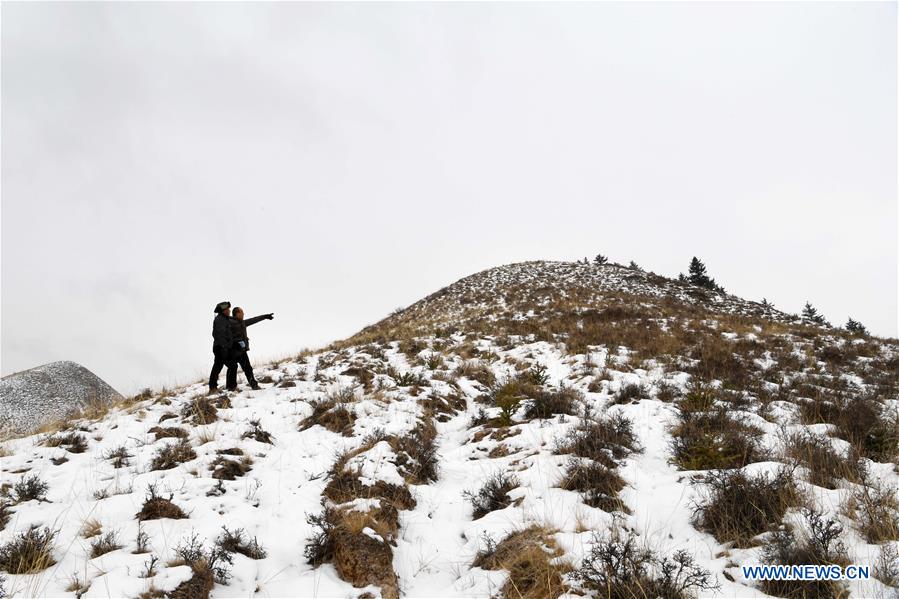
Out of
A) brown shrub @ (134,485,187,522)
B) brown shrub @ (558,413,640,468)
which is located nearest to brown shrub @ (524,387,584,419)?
brown shrub @ (558,413,640,468)

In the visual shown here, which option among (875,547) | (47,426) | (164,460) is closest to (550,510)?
(875,547)

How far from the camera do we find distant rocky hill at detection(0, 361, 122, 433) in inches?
355

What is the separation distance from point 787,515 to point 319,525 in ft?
13.2

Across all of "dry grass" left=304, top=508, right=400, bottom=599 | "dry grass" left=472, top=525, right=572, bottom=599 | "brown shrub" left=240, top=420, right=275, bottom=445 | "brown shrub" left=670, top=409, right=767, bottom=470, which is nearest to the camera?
"dry grass" left=472, top=525, right=572, bottom=599

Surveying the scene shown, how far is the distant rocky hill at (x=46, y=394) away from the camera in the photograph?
9016 mm

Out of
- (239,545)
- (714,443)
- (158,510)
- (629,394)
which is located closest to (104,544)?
(158,510)

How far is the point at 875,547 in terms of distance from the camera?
3.09 meters

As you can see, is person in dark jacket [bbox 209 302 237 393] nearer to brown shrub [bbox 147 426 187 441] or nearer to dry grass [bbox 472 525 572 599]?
brown shrub [bbox 147 426 187 441]

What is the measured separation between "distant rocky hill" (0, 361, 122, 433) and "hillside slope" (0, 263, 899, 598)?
2.96m

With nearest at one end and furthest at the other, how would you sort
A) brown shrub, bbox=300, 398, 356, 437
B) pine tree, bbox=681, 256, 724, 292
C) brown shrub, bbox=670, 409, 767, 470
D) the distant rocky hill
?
brown shrub, bbox=670, 409, 767, 470
brown shrub, bbox=300, 398, 356, 437
the distant rocky hill
pine tree, bbox=681, 256, 724, 292

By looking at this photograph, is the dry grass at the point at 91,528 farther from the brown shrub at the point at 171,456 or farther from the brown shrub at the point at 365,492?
the brown shrub at the point at 365,492

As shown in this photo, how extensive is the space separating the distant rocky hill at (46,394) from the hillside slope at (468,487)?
296 centimetres

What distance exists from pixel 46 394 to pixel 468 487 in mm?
10972

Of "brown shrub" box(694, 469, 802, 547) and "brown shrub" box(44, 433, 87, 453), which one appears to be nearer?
"brown shrub" box(694, 469, 802, 547)
